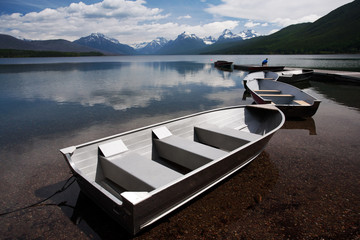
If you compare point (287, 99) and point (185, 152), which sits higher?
point (287, 99)

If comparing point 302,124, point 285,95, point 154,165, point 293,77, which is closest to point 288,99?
point 285,95

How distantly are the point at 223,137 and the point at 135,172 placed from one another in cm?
343

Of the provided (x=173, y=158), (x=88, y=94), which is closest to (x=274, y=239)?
(x=173, y=158)

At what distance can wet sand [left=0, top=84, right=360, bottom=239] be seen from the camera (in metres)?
4.32

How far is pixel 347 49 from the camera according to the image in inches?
5359

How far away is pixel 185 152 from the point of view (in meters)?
5.59

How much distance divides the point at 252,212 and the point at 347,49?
586 feet

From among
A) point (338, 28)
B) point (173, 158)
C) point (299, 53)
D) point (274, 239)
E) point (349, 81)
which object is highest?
point (338, 28)

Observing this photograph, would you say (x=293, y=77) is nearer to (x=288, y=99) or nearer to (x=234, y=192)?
(x=288, y=99)

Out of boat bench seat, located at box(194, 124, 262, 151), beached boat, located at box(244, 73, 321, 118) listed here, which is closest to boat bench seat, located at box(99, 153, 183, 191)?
boat bench seat, located at box(194, 124, 262, 151)

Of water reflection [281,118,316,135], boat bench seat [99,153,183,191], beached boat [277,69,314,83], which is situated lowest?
water reflection [281,118,316,135]

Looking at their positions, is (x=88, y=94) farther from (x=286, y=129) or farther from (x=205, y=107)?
(x=286, y=129)

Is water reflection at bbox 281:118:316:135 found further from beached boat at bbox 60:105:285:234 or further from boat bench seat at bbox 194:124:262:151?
boat bench seat at bbox 194:124:262:151

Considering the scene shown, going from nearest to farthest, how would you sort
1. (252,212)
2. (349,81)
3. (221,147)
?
(252,212) < (221,147) < (349,81)
